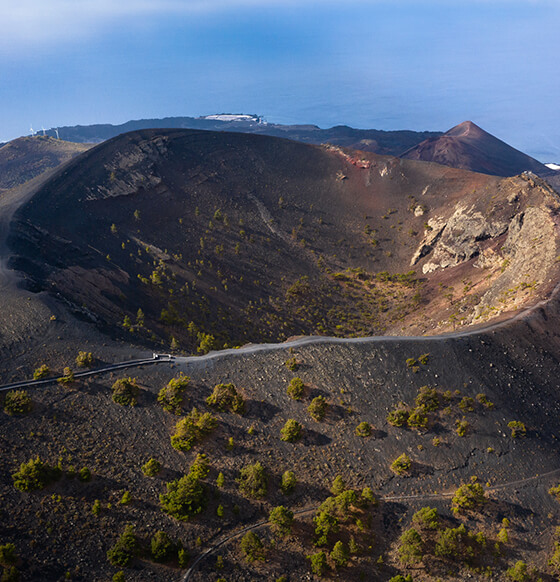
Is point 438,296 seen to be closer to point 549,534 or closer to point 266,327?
point 266,327

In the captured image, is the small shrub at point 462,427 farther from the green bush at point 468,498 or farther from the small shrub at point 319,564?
the small shrub at point 319,564

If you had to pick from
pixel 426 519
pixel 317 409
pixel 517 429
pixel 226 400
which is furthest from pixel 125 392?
pixel 517 429

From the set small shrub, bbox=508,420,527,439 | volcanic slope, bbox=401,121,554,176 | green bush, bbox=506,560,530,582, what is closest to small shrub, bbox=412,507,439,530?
green bush, bbox=506,560,530,582

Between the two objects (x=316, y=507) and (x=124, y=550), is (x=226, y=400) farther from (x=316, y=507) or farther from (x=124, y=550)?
(x=124, y=550)

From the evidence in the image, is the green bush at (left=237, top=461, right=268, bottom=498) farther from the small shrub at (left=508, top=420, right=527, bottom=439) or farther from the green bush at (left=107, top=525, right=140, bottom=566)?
the small shrub at (left=508, top=420, right=527, bottom=439)

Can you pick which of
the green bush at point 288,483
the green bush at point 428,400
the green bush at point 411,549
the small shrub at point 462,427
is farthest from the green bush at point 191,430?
the small shrub at point 462,427
